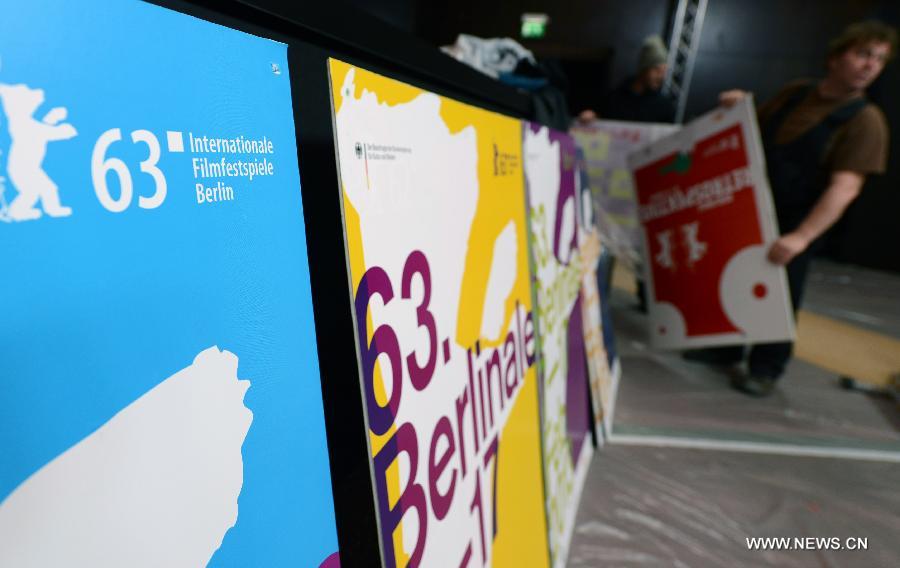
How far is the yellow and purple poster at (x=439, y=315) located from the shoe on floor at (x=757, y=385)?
164 cm

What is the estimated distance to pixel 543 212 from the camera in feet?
3.74

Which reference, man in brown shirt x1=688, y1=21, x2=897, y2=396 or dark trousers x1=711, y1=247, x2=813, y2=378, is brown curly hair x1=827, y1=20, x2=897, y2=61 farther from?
dark trousers x1=711, y1=247, x2=813, y2=378

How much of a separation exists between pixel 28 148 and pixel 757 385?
248 centimetres

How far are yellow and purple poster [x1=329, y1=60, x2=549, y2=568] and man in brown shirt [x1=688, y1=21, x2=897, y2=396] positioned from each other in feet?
4.94

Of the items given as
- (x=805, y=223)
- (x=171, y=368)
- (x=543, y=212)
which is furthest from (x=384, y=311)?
(x=805, y=223)

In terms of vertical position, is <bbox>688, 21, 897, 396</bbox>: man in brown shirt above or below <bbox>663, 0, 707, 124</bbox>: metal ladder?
A: below

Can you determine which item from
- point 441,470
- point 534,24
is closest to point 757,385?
point 441,470

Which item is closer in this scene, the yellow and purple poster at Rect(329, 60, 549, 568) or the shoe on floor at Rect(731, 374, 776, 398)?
the yellow and purple poster at Rect(329, 60, 549, 568)

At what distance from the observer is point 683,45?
5.39 meters

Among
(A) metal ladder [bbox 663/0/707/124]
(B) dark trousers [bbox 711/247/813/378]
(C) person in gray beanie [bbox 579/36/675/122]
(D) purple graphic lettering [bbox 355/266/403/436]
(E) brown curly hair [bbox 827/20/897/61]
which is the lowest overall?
(B) dark trousers [bbox 711/247/813/378]

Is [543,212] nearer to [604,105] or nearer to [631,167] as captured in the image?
[631,167]

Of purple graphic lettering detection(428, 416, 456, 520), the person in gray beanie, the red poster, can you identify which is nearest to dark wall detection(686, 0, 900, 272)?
the person in gray beanie

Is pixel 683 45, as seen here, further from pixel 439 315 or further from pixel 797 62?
pixel 439 315

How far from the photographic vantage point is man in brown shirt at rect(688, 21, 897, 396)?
5.77ft
